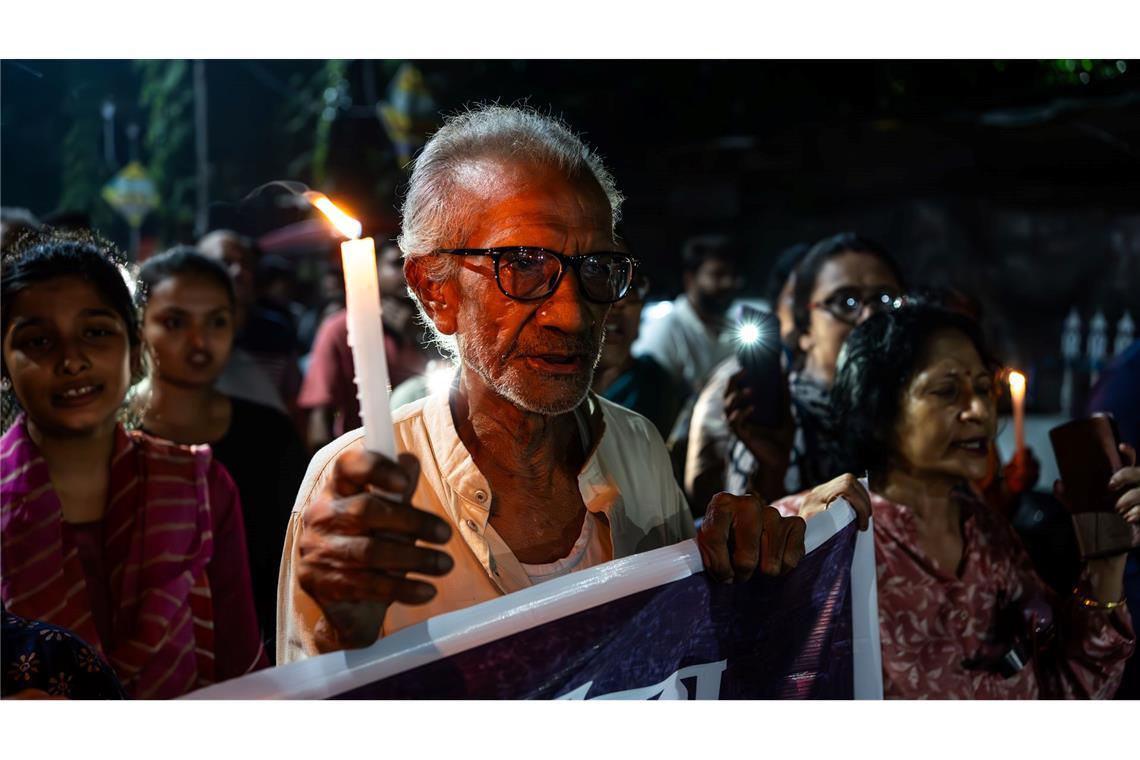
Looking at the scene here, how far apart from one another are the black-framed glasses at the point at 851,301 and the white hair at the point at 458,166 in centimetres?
157

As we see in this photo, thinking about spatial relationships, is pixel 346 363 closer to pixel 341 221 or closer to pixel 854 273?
pixel 854 273

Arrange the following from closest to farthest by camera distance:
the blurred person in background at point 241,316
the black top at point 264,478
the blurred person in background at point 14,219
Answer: the black top at point 264,478
the blurred person in background at point 14,219
the blurred person in background at point 241,316

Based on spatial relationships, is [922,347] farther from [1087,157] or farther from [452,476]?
[1087,157]

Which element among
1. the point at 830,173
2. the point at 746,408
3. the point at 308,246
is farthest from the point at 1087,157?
the point at 308,246

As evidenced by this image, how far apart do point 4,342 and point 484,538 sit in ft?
3.28

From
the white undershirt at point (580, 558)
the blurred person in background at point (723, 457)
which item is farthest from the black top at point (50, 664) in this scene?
the blurred person in background at point (723, 457)

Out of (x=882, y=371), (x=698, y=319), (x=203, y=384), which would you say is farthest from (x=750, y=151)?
(x=203, y=384)

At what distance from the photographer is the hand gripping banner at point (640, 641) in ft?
5.11

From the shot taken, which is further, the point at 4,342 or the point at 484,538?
the point at 4,342

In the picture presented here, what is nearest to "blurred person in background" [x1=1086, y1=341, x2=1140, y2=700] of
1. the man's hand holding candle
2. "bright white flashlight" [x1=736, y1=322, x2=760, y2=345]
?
"bright white flashlight" [x1=736, y1=322, x2=760, y2=345]

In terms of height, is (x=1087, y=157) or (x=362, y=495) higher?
(x=1087, y=157)

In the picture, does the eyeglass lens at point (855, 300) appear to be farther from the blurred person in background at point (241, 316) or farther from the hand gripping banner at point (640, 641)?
the blurred person in background at point (241, 316)
